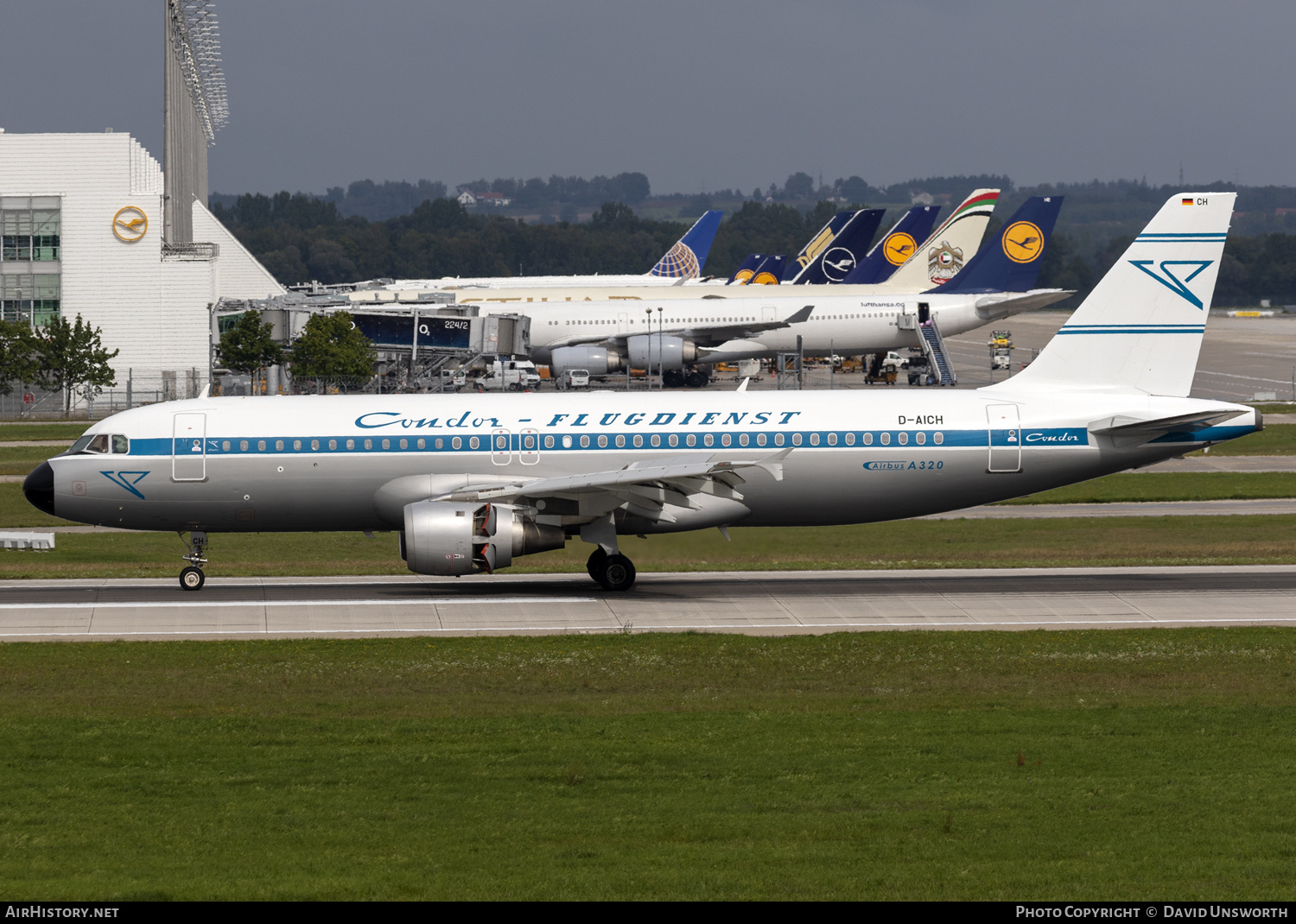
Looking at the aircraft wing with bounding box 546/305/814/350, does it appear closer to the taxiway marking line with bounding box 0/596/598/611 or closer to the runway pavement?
the runway pavement

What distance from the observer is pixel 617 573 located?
33.5 metres

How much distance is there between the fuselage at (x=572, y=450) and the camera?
33312 millimetres

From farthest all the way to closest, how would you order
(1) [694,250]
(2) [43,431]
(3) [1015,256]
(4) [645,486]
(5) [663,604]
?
(1) [694,250] → (3) [1015,256] → (2) [43,431] → (5) [663,604] → (4) [645,486]

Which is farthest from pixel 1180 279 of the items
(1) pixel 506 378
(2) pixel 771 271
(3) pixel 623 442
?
(2) pixel 771 271

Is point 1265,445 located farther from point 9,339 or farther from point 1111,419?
point 9,339

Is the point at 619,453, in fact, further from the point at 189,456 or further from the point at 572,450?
the point at 189,456

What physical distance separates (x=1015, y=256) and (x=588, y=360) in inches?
1197

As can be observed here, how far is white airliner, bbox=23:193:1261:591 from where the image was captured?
109 ft

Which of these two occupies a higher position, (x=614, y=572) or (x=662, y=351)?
(x=662, y=351)

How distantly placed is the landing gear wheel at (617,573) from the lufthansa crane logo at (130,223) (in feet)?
256

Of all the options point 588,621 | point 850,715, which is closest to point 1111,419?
point 588,621

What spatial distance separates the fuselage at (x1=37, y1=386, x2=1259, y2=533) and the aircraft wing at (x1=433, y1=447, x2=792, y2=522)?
44 cm

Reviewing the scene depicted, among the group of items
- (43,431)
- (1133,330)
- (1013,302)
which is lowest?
(43,431)

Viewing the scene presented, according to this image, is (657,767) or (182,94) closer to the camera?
(657,767)
